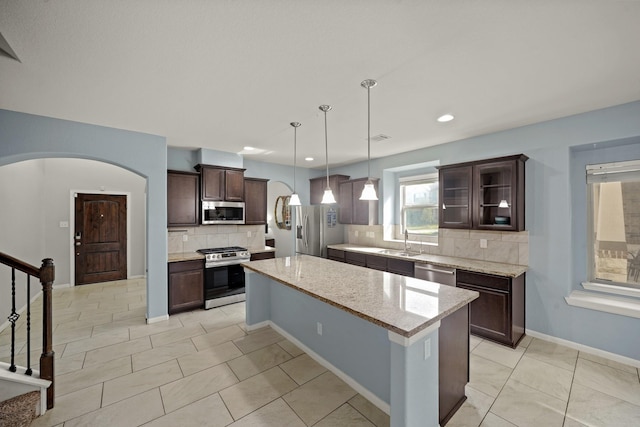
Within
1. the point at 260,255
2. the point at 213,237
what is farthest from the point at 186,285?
the point at 260,255

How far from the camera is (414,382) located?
162 centimetres

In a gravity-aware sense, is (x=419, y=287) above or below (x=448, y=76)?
below

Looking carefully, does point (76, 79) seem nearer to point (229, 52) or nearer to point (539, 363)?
point (229, 52)

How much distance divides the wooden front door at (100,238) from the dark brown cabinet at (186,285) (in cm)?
323

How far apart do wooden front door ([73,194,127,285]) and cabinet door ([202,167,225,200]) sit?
314 cm

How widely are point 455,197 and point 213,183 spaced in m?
3.95

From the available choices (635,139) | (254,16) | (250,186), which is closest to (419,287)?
(254,16)

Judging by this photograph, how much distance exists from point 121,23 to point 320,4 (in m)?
1.20

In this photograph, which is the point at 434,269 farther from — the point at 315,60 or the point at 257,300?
Answer: the point at 315,60

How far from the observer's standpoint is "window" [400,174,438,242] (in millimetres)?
4805

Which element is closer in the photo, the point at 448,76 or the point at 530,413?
the point at 530,413

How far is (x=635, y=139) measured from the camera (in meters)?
2.73

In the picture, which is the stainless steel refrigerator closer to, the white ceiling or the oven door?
the oven door

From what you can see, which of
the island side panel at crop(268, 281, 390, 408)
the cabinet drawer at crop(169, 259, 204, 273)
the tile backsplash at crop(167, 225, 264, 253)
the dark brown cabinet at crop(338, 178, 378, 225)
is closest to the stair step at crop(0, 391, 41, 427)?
the cabinet drawer at crop(169, 259, 204, 273)
